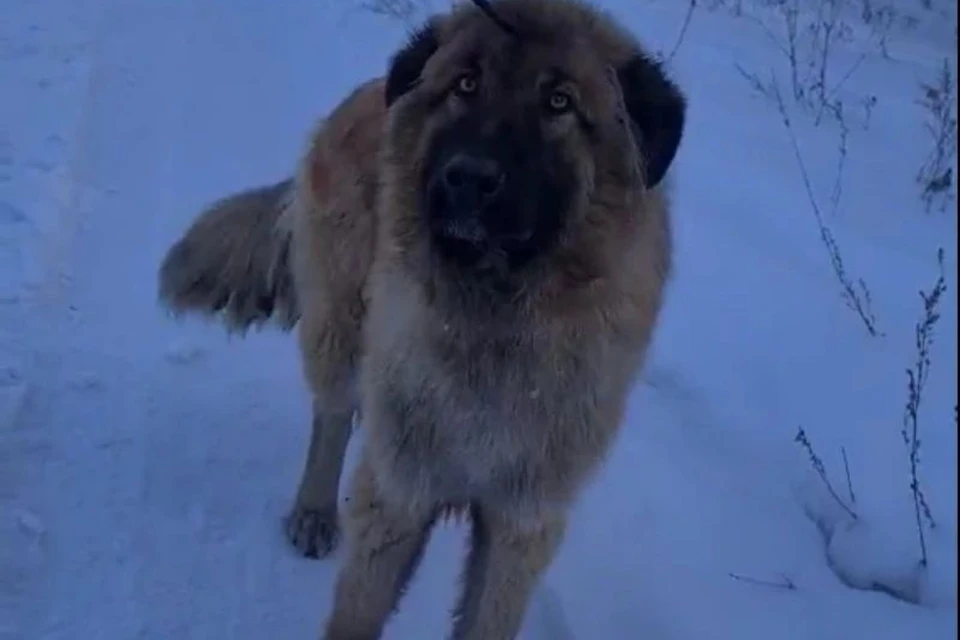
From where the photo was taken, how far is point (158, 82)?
22.5ft

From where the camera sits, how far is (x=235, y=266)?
403 cm

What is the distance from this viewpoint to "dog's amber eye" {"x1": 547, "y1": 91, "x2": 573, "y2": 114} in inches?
107

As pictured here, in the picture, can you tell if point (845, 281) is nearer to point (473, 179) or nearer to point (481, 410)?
point (481, 410)

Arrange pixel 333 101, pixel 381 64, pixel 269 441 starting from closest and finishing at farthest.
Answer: pixel 269 441
pixel 333 101
pixel 381 64

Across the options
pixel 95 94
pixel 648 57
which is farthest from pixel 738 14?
pixel 648 57

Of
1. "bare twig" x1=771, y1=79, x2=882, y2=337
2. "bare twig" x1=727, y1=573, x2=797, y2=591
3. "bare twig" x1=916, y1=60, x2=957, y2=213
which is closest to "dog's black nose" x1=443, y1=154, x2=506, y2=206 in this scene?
"bare twig" x1=727, y1=573, x2=797, y2=591

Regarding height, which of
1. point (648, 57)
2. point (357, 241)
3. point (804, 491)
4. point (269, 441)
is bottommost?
point (269, 441)

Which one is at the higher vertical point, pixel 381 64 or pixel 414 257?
pixel 414 257

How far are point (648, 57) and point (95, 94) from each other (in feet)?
14.1

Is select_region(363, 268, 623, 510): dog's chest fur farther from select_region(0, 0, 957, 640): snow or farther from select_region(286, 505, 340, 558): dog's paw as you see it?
select_region(286, 505, 340, 558): dog's paw

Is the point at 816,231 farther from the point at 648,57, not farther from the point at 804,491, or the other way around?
the point at 648,57

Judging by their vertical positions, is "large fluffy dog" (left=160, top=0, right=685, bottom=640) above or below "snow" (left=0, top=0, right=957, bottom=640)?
above

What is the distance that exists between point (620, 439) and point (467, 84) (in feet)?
5.13

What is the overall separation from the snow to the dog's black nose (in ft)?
4.17
